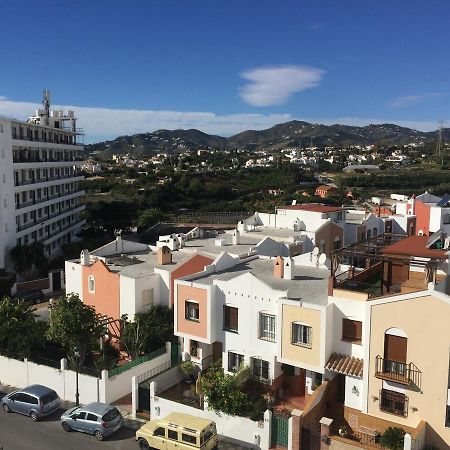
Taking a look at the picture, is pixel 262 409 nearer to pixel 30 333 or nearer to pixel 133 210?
pixel 30 333

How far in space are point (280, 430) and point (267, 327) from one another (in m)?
4.94

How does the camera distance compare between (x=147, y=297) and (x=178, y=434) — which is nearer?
(x=178, y=434)

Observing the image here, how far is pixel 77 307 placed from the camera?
82.7 ft

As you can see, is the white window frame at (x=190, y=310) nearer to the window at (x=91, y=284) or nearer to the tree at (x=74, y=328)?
the tree at (x=74, y=328)

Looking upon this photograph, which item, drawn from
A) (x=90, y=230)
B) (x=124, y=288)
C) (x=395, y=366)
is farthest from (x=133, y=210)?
(x=395, y=366)

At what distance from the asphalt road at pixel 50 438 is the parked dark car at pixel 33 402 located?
1.28 ft

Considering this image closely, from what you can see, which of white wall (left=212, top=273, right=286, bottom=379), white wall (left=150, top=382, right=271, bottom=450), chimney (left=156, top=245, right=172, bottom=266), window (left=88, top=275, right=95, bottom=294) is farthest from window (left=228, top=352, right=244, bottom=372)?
window (left=88, top=275, right=95, bottom=294)

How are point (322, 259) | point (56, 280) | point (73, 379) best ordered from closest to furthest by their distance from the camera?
point (73, 379) → point (322, 259) → point (56, 280)

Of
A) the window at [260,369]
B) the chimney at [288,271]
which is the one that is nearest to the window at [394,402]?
the window at [260,369]

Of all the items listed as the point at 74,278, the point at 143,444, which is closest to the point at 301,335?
the point at 143,444

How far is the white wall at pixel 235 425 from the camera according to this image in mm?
19453

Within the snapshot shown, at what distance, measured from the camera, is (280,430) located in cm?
1931

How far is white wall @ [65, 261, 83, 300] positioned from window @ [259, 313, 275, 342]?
1400 centimetres

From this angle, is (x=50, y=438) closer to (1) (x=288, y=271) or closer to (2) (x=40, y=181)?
(1) (x=288, y=271)
